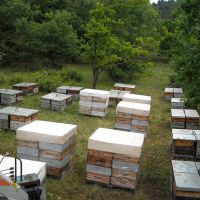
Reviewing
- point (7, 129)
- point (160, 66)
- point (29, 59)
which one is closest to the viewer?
point (7, 129)

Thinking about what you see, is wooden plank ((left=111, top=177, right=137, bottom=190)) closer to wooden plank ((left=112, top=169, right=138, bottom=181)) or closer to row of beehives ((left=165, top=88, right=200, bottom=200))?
wooden plank ((left=112, top=169, right=138, bottom=181))

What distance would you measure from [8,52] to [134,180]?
100ft

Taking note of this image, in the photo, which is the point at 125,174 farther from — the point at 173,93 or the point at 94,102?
the point at 173,93

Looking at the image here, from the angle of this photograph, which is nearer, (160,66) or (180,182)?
(180,182)

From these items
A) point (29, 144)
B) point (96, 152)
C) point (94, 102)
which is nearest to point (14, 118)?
point (29, 144)

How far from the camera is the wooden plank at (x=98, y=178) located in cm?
1190

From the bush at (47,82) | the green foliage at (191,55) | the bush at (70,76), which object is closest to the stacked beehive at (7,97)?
the bush at (47,82)

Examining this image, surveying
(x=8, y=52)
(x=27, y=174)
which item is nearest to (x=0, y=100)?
(x=27, y=174)

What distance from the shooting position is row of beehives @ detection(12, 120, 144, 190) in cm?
1154

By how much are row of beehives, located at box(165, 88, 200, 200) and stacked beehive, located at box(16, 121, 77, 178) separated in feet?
12.3

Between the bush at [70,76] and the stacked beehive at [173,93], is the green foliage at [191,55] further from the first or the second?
the bush at [70,76]

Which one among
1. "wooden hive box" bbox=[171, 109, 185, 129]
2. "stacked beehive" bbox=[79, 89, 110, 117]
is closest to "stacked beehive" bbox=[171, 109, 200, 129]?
"wooden hive box" bbox=[171, 109, 185, 129]

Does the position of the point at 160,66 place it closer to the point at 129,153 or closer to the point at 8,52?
the point at 8,52

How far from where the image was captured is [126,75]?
113 ft
